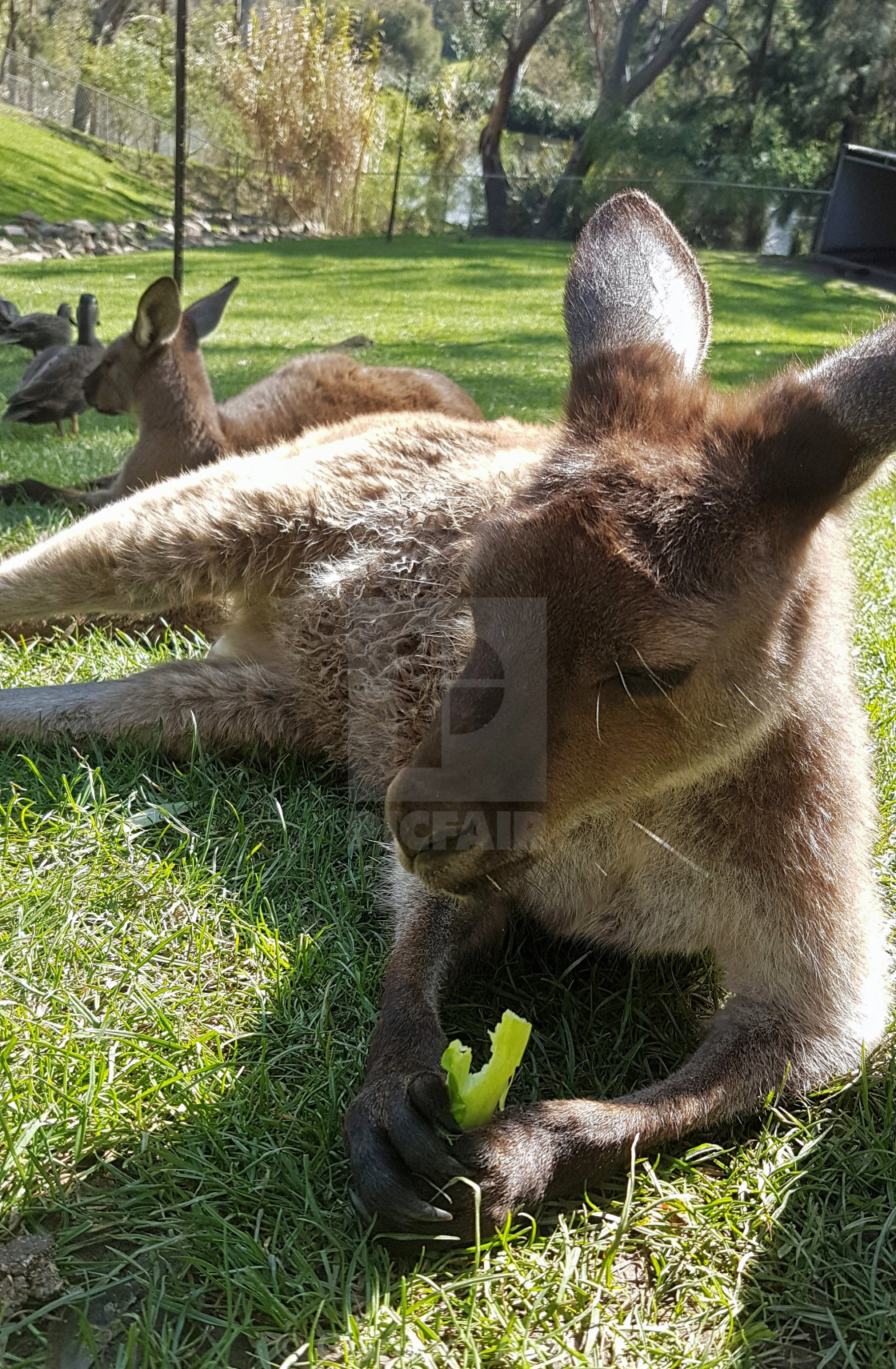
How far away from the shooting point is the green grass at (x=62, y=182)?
601 inches

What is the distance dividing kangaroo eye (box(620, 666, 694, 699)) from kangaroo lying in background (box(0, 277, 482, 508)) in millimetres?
2956

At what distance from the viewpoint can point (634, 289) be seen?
2.26 metres

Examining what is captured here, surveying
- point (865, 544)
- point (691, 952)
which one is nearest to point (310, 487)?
point (691, 952)

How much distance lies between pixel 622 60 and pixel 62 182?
1703 centimetres

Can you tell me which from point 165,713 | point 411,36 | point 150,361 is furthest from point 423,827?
point 411,36

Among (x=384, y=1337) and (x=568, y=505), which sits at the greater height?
(x=568, y=505)

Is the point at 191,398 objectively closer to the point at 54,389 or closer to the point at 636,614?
the point at 54,389

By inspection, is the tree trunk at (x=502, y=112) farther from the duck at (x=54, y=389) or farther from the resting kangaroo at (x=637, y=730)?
the resting kangaroo at (x=637, y=730)

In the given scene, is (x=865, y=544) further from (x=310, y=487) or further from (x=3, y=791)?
(x=3, y=791)

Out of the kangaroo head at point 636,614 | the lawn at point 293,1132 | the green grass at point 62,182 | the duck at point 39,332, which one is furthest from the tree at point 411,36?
the kangaroo head at point 636,614

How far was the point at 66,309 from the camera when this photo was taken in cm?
831

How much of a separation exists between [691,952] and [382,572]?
126cm

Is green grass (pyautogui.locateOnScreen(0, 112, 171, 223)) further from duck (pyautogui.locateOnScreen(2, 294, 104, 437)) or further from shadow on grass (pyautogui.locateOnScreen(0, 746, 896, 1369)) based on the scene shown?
shadow on grass (pyautogui.locateOnScreen(0, 746, 896, 1369))

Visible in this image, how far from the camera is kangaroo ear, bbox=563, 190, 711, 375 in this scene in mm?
2180
